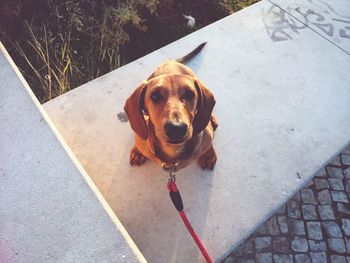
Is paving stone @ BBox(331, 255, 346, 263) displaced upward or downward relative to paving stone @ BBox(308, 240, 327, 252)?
downward

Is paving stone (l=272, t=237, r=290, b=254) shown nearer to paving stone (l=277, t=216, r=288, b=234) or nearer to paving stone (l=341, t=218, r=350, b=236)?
paving stone (l=277, t=216, r=288, b=234)

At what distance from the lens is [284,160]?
106 inches

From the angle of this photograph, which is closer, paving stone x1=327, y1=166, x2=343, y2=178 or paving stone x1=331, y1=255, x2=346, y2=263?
paving stone x1=331, y1=255, x2=346, y2=263

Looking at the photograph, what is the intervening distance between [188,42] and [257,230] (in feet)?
6.12

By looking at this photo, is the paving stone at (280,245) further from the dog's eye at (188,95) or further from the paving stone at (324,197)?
the dog's eye at (188,95)

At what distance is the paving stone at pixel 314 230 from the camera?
2.42 metres

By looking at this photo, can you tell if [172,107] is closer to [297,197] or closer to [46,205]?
[46,205]

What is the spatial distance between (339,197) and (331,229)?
0.28 m

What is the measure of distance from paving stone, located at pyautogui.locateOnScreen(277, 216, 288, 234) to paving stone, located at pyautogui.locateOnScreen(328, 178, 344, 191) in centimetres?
50

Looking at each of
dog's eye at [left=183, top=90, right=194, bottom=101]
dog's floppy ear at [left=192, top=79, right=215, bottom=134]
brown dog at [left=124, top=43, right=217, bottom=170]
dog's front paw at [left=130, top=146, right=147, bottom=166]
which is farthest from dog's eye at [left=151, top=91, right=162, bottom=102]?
dog's front paw at [left=130, top=146, right=147, bottom=166]

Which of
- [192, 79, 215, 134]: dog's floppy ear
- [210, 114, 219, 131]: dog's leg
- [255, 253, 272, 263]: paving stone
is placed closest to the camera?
[192, 79, 215, 134]: dog's floppy ear

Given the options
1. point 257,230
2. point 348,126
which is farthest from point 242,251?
point 348,126

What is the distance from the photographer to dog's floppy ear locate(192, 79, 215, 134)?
2.19 meters

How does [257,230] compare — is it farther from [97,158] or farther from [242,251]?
[97,158]
